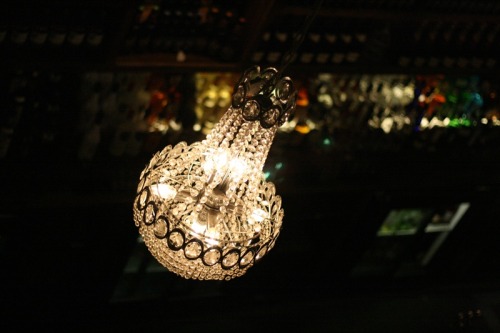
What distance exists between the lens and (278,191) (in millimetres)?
4566

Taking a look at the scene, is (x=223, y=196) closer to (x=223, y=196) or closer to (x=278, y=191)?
(x=223, y=196)

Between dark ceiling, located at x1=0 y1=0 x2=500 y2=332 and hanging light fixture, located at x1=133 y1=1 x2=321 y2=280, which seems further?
dark ceiling, located at x1=0 y1=0 x2=500 y2=332

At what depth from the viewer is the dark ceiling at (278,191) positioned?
377 cm

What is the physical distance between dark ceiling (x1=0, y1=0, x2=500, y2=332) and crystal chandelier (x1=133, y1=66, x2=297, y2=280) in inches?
57.2

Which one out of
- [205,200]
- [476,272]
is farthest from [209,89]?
[476,272]

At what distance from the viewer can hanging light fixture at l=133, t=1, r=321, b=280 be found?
2027 mm

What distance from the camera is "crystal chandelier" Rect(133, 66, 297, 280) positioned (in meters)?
2.03

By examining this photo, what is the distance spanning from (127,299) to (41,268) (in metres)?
0.77

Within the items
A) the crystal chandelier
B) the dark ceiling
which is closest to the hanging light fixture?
the crystal chandelier

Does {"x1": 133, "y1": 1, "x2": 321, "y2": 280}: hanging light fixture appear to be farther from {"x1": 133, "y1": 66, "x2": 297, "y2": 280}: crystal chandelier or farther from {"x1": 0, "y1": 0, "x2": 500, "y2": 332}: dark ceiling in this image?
{"x1": 0, "y1": 0, "x2": 500, "y2": 332}: dark ceiling

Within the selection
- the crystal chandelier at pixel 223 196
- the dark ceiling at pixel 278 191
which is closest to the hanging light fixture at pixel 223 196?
the crystal chandelier at pixel 223 196

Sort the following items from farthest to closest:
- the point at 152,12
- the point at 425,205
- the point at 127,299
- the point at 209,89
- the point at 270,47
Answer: the point at 425,205, the point at 127,299, the point at 209,89, the point at 270,47, the point at 152,12

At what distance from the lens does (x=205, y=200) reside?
2.10 meters

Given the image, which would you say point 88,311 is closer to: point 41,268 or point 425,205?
point 41,268
